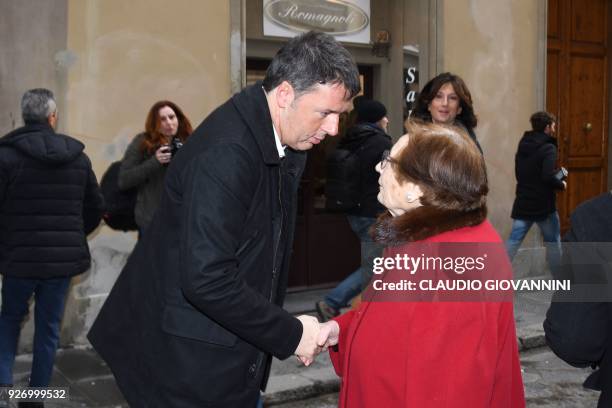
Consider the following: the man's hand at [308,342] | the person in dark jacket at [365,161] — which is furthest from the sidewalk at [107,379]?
the man's hand at [308,342]

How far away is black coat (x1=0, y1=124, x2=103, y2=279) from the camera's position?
14.8 ft

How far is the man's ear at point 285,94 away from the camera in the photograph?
257 cm

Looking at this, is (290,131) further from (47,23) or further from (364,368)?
(47,23)

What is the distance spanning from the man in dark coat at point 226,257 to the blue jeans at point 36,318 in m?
2.12

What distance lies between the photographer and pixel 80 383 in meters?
5.38

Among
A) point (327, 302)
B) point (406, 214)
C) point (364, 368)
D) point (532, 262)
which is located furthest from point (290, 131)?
point (532, 262)

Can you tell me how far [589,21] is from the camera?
1044cm

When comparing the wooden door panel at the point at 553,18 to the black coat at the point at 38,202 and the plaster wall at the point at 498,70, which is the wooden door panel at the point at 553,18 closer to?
the plaster wall at the point at 498,70

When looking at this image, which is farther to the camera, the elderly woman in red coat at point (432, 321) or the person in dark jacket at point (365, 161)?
the person in dark jacket at point (365, 161)

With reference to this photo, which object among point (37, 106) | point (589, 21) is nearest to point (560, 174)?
point (589, 21)

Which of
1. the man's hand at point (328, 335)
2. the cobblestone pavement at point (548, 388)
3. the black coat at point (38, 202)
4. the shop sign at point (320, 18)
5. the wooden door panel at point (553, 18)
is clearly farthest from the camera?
the wooden door panel at point (553, 18)

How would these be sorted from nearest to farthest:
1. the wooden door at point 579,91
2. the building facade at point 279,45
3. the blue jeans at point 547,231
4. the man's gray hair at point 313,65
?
the man's gray hair at point 313,65 < the building facade at point 279,45 < the blue jeans at point 547,231 < the wooden door at point 579,91

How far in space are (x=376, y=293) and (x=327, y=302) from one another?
401 centimetres

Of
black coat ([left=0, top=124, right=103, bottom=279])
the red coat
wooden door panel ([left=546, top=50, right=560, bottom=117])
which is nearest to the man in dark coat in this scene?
the red coat
